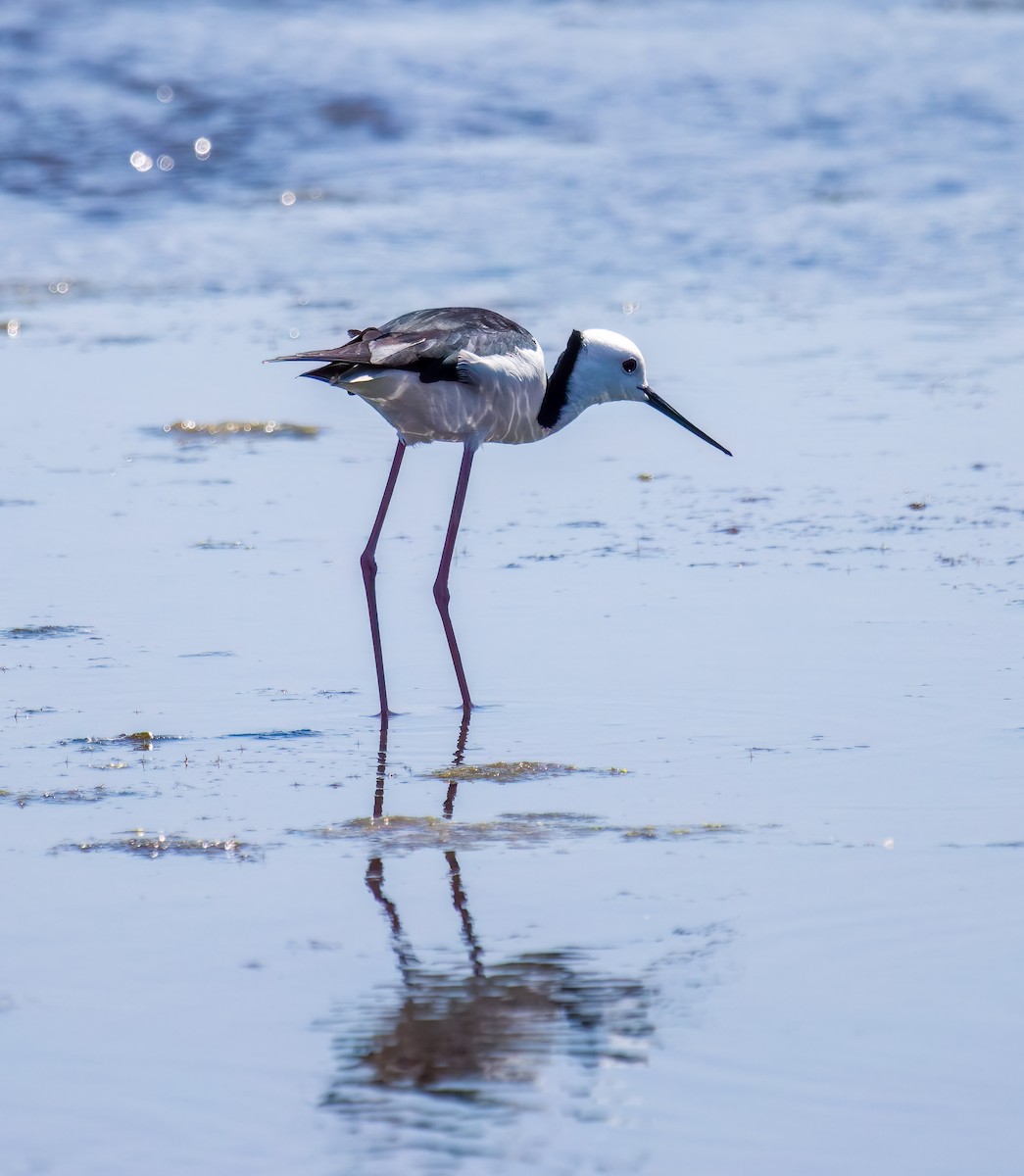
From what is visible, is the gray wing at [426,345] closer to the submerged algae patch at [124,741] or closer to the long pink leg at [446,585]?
the long pink leg at [446,585]

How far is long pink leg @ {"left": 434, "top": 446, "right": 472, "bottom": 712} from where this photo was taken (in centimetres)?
555

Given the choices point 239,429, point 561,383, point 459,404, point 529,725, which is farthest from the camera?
point 239,429

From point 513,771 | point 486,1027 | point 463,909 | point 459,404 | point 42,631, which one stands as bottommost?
point 486,1027

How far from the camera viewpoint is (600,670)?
571cm

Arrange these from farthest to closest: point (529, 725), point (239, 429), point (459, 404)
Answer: point (239, 429) < point (459, 404) < point (529, 725)

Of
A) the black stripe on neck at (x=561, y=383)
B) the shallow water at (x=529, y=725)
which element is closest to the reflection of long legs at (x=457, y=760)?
the shallow water at (x=529, y=725)

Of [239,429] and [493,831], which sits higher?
[239,429]

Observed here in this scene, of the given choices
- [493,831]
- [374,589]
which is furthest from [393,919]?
[374,589]

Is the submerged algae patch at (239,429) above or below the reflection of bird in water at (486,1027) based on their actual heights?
above

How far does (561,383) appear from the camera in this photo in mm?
6176

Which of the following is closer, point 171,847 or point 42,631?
point 171,847

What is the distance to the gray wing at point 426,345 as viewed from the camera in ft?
18.7

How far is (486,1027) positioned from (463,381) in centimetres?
262

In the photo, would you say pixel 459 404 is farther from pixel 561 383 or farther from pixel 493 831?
pixel 493 831
